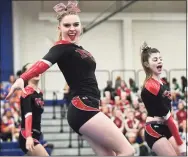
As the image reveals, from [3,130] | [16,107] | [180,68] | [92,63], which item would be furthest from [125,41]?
[92,63]

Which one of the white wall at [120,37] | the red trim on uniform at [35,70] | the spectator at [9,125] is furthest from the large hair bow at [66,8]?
the white wall at [120,37]

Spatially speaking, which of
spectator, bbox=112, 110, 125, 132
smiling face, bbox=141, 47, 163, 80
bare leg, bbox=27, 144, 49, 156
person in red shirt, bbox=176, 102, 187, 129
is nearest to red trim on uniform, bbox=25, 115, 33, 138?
bare leg, bbox=27, 144, 49, 156

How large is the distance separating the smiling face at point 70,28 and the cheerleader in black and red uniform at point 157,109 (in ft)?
4.42

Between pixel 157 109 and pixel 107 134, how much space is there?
1.47 metres

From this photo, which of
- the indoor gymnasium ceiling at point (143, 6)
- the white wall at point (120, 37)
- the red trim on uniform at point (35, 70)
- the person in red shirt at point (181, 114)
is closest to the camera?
the red trim on uniform at point (35, 70)

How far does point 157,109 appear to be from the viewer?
5594 mm

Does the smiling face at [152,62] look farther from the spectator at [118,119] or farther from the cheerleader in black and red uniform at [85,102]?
the spectator at [118,119]

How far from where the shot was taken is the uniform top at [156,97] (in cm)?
556

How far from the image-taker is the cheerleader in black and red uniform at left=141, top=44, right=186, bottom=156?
5.56m

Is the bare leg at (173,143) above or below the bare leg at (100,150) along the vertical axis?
below

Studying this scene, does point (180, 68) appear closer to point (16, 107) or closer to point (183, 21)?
point (183, 21)

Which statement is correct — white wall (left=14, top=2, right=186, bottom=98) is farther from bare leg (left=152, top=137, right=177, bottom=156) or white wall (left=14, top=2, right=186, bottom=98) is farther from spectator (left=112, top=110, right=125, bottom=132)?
bare leg (left=152, top=137, right=177, bottom=156)

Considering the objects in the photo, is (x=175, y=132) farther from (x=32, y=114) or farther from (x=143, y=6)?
(x=143, y=6)

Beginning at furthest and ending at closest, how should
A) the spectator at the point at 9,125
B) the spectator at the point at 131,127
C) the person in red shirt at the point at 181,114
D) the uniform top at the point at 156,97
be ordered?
the person in red shirt at the point at 181,114, the spectator at the point at 9,125, the spectator at the point at 131,127, the uniform top at the point at 156,97
